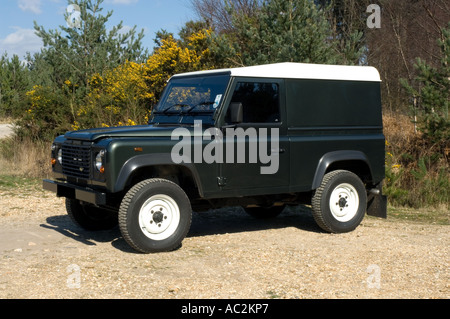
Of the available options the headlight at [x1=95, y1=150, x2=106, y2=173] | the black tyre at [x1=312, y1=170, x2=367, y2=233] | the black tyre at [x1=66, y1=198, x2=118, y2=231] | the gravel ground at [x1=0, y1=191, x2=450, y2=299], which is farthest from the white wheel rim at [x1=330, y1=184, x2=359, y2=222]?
the headlight at [x1=95, y1=150, x2=106, y2=173]

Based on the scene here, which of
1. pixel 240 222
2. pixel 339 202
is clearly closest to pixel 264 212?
pixel 240 222

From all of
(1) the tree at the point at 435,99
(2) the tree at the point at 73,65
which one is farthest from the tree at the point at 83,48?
(1) the tree at the point at 435,99

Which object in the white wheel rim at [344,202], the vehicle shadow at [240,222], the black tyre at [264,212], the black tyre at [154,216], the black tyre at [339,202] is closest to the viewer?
the black tyre at [154,216]

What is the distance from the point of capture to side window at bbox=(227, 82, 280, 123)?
7043 mm

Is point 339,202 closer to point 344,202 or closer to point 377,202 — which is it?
point 344,202

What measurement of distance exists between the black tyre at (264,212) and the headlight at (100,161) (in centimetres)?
338

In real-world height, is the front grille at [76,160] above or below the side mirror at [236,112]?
below

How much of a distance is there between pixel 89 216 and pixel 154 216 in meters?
1.70

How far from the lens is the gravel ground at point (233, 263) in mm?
5137

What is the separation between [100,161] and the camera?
247 inches

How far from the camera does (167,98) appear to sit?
787 centimetres

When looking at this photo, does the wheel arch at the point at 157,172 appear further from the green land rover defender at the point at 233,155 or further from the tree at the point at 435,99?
the tree at the point at 435,99
